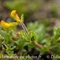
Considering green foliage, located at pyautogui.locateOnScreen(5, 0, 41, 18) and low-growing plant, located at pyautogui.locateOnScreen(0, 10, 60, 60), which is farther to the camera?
green foliage, located at pyautogui.locateOnScreen(5, 0, 41, 18)

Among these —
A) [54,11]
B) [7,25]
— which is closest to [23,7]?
[54,11]

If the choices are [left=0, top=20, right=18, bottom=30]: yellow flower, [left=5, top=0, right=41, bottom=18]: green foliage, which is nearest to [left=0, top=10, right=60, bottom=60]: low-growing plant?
[left=0, top=20, right=18, bottom=30]: yellow flower

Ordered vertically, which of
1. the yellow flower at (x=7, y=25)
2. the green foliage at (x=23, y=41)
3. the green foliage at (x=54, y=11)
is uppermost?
the green foliage at (x=54, y=11)

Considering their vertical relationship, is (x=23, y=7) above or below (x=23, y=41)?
above

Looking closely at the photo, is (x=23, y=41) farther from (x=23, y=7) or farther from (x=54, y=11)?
(x=23, y=7)

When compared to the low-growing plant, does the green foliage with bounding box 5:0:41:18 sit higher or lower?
higher

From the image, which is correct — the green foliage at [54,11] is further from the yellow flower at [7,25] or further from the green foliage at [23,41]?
the yellow flower at [7,25]

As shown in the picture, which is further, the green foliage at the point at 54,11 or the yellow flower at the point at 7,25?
the green foliage at the point at 54,11

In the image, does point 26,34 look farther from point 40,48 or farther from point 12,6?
point 12,6

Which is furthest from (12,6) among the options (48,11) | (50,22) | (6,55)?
(6,55)

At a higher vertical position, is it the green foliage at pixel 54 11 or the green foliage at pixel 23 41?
the green foliage at pixel 54 11

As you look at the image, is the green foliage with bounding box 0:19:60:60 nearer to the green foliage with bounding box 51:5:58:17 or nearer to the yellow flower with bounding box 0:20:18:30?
the yellow flower with bounding box 0:20:18:30

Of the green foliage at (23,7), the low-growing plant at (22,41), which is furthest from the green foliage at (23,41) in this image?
the green foliage at (23,7)

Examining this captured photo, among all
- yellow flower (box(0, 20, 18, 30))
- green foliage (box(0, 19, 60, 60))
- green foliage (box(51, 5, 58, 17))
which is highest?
green foliage (box(51, 5, 58, 17))
